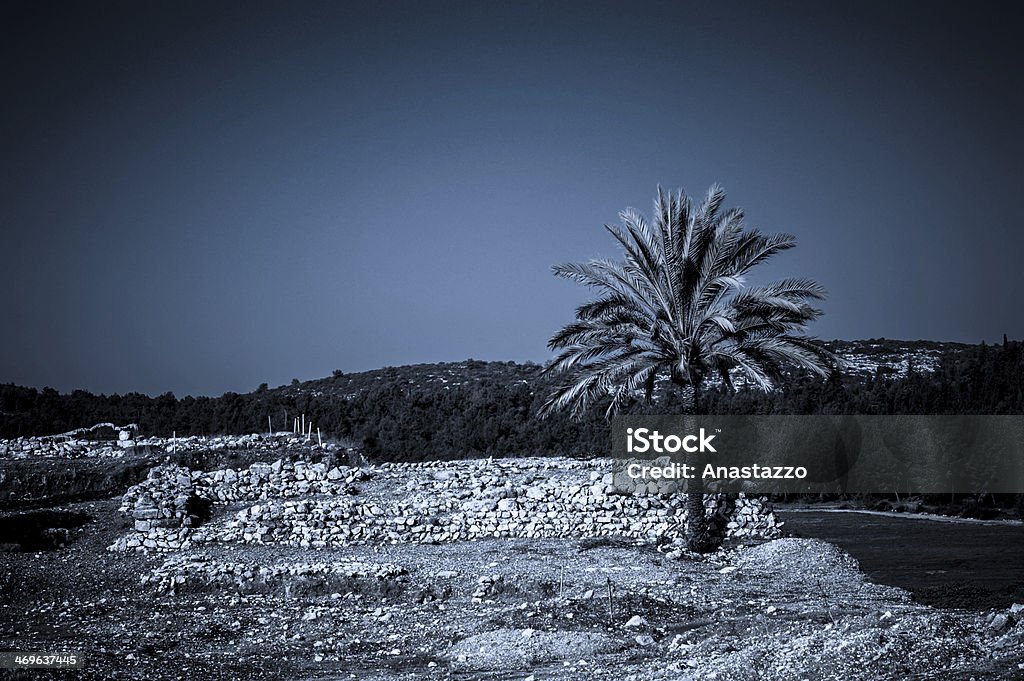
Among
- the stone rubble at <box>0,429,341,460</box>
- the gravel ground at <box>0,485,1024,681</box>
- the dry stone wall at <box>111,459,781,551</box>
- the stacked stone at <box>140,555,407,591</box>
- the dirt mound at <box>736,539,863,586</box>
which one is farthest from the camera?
the stone rubble at <box>0,429,341,460</box>

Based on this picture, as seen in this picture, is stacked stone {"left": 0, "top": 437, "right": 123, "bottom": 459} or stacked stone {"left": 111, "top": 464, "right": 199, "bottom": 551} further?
A: stacked stone {"left": 0, "top": 437, "right": 123, "bottom": 459}

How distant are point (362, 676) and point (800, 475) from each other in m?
22.0

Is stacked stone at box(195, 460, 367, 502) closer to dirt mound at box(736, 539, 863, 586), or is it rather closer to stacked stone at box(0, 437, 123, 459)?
dirt mound at box(736, 539, 863, 586)

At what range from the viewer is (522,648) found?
34.2 feet

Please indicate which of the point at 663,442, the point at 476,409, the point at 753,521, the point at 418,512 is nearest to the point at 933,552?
the point at 753,521

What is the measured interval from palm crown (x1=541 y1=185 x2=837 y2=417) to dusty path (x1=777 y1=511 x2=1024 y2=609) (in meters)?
3.94

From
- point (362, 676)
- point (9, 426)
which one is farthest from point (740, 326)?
point (9, 426)

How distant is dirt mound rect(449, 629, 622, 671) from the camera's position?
32.9 feet

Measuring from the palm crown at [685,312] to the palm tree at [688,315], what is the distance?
19 mm

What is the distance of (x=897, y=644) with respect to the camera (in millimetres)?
8648

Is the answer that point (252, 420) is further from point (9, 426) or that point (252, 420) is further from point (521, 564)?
point (521, 564)

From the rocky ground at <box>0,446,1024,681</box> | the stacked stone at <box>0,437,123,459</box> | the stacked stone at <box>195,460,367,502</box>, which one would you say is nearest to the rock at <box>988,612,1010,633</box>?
the rocky ground at <box>0,446,1024,681</box>
